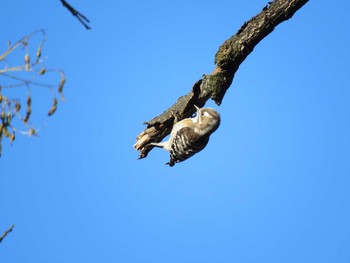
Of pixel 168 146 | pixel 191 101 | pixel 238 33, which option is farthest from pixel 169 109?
pixel 238 33

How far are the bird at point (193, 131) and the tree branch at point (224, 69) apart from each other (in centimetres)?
16

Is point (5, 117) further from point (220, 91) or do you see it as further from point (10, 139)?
point (220, 91)

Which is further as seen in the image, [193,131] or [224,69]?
[193,131]

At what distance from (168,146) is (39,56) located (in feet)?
20.5

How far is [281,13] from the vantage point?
750 cm

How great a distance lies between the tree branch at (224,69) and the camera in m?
7.56

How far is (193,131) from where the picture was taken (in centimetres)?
901

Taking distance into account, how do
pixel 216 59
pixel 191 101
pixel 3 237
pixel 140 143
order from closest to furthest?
pixel 3 237 < pixel 216 59 < pixel 191 101 < pixel 140 143

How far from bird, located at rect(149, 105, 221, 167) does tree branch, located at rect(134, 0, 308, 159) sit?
160 millimetres

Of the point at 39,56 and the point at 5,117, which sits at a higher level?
the point at 39,56

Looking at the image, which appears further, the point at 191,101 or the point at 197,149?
the point at 197,149

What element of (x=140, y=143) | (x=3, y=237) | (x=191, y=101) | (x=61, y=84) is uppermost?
(x=191, y=101)

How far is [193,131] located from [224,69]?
59.1 inches

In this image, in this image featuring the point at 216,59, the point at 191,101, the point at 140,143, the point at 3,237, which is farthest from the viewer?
the point at 140,143
